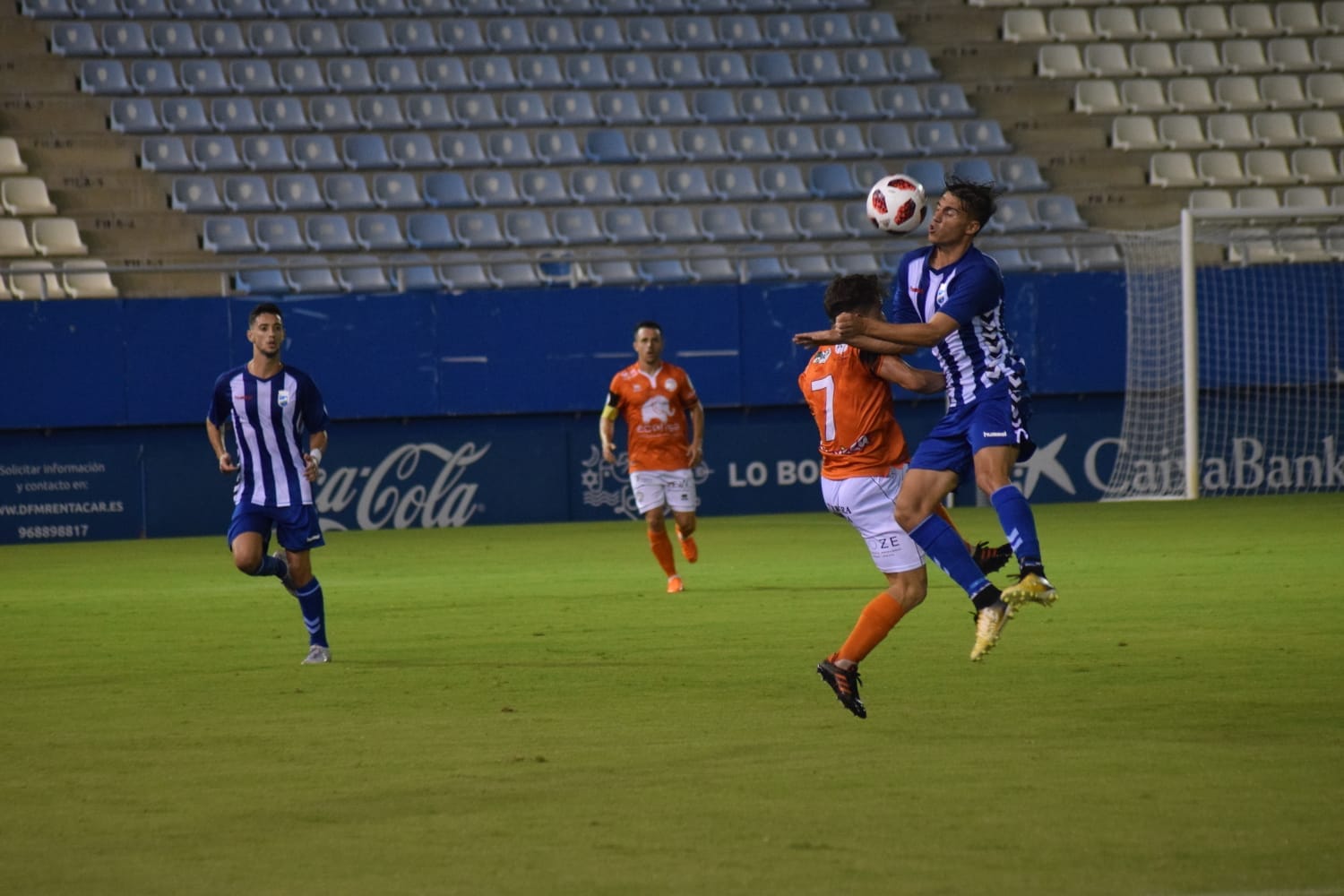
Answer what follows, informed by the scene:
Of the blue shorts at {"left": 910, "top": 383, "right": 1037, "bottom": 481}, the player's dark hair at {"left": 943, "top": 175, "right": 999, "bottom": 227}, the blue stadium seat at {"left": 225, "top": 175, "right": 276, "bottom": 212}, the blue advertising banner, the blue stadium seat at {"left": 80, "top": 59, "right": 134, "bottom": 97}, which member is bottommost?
the blue advertising banner

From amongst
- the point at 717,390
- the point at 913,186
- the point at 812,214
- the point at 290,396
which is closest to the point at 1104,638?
the point at 913,186

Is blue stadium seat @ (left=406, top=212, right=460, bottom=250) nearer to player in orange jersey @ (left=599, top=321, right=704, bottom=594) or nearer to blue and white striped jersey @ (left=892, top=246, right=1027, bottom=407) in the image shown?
player in orange jersey @ (left=599, top=321, right=704, bottom=594)

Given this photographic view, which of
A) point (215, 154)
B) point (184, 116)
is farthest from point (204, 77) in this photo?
point (215, 154)

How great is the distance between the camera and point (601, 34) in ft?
90.7

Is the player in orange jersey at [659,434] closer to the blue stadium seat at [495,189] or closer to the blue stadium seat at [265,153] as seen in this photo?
the blue stadium seat at [495,189]

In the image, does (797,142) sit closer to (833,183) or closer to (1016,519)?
(833,183)

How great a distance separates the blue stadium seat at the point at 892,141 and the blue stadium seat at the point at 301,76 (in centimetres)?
751

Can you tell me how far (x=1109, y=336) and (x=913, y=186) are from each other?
16163 millimetres

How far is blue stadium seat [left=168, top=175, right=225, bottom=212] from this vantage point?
2447 cm

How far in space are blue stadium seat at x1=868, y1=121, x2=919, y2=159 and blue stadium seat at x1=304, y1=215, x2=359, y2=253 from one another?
7.46 m

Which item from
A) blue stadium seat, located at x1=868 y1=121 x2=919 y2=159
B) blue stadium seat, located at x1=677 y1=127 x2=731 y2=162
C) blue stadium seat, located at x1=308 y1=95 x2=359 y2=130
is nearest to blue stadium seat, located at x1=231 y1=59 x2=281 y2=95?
blue stadium seat, located at x1=308 y1=95 x2=359 y2=130

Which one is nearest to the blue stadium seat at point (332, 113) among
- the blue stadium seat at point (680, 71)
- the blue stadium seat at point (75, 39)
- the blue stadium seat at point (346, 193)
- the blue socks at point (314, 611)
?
the blue stadium seat at point (346, 193)

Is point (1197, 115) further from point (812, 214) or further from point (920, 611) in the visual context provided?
point (920, 611)

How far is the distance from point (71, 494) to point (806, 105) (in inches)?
454
